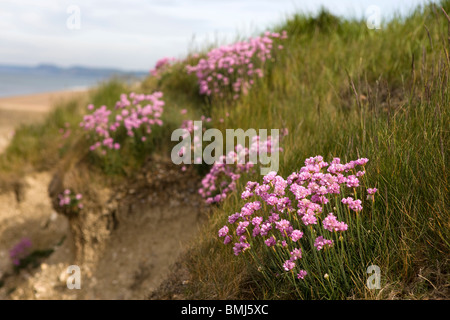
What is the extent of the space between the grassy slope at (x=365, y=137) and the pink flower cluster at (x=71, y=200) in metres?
0.58

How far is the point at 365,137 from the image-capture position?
3107mm

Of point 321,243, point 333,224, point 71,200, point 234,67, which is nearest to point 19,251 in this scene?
point 71,200

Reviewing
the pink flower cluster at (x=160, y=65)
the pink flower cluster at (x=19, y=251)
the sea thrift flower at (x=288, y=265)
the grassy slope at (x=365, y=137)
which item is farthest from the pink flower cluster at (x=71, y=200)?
the sea thrift flower at (x=288, y=265)

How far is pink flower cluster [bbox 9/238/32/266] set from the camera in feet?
22.7

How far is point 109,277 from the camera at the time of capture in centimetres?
554

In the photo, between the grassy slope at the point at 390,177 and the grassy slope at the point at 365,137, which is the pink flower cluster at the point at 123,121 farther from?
the grassy slope at the point at 390,177

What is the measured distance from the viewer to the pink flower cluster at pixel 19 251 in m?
6.92

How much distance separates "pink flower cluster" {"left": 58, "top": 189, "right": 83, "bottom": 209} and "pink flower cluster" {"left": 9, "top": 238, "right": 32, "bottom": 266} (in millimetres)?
1664

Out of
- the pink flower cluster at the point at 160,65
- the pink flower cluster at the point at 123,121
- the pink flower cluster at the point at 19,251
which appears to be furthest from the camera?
Answer: the pink flower cluster at the point at 160,65

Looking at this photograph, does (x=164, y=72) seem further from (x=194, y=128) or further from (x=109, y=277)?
(x=109, y=277)

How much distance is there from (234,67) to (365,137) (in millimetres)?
3860

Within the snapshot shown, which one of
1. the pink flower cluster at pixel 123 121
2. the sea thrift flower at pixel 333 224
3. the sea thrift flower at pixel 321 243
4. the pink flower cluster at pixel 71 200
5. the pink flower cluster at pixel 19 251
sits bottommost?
the pink flower cluster at pixel 19 251

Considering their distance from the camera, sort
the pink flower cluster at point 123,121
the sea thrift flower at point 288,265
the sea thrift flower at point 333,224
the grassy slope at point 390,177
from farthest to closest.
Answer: the pink flower cluster at point 123,121 < the grassy slope at point 390,177 < the sea thrift flower at point 288,265 < the sea thrift flower at point 333,224

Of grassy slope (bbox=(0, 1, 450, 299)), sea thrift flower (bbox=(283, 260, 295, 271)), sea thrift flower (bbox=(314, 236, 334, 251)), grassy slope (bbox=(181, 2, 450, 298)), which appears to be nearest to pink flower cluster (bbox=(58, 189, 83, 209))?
grassy slope (bbox=(0, 1, 450, 299))
